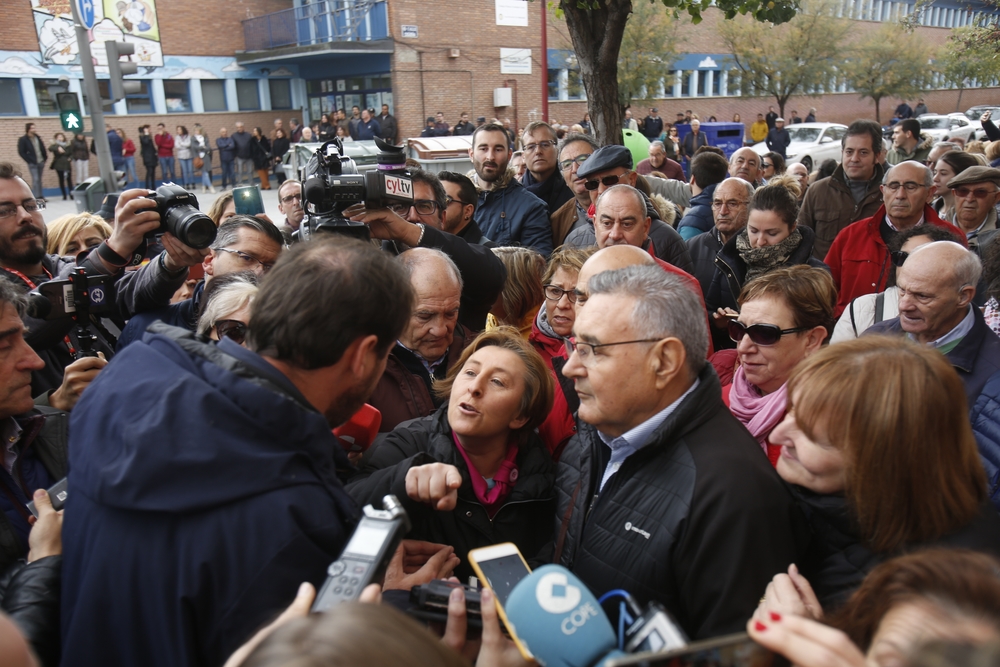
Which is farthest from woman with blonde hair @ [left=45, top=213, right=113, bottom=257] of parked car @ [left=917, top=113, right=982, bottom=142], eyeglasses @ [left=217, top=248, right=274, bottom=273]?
parked car @ [left=917, top=113, right=982, bottom=142]

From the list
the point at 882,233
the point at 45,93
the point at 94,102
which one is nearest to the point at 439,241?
the point at 882,233

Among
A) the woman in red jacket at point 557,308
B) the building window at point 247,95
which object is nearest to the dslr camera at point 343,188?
the woman in red jacket at point 557,308

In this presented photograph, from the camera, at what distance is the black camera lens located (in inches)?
111

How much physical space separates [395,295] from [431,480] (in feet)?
1.96

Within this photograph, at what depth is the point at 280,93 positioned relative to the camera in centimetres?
2803

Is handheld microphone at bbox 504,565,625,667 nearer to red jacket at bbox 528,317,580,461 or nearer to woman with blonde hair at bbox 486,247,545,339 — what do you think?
red jacket at bbox 528,317,580,461

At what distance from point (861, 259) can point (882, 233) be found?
253 millimetres

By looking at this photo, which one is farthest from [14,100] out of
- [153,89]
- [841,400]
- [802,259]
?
[841,400]

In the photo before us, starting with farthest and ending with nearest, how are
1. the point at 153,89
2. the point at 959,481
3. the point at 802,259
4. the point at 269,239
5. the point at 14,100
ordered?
the point at 153,89
the point at 14,100
the point at 802,259
the point at 269,239
the point at 959,481

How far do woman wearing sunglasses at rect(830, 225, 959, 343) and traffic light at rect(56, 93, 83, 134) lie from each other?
10516 mm

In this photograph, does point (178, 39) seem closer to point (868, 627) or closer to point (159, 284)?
point (159, 284)

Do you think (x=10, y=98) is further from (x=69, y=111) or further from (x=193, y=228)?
(x=193, y=228)

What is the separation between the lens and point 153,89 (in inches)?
963

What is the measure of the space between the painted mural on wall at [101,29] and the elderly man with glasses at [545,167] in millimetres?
20444
